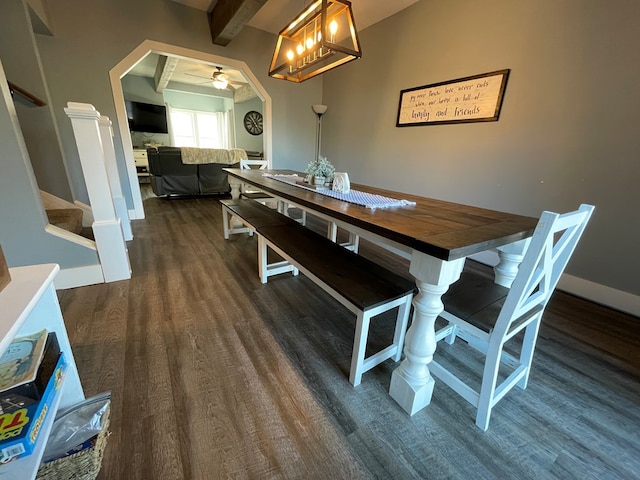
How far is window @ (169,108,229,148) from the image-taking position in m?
8.21

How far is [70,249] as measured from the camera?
6.18 ft

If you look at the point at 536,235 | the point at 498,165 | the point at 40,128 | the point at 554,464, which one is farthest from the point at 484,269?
the point at 40,128

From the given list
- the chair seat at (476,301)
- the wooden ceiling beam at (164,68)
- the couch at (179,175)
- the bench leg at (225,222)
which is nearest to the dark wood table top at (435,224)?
the chair seat at (476,301)

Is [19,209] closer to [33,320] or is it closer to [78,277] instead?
[78,277]

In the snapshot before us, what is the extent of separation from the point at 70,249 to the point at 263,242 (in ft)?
4.49

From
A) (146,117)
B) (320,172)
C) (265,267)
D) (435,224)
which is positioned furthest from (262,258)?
(146,117)

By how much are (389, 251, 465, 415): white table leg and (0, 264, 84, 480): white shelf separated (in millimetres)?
1043

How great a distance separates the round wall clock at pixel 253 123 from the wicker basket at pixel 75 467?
840 centimetres

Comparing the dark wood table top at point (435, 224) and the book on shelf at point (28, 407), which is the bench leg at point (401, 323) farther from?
the book on shelf at point (28, 407)

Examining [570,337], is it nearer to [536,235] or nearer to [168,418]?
[536,235]

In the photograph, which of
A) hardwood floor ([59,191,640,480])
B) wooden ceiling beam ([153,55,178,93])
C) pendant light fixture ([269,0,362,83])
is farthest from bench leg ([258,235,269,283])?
wooden ceiling beam ([153,55,178,93])

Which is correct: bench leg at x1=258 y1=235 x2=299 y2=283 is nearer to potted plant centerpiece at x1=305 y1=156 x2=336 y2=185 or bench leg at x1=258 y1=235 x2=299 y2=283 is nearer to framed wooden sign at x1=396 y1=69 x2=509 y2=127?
potted plant centerpiece at x1=305 y1=156 x2=336 y2=185

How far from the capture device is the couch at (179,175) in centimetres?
461

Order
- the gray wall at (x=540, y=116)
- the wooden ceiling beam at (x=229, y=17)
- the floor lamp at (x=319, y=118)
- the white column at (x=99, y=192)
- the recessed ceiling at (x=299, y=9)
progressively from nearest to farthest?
the white column at (x=99, y=192) < the gray wall at (x=540, y=116) < the wooden ceiling beam at (x=229, y=17) < the recessed ceiling at (x=299, y=9) < the floor lamp at (x=319, y=118)
